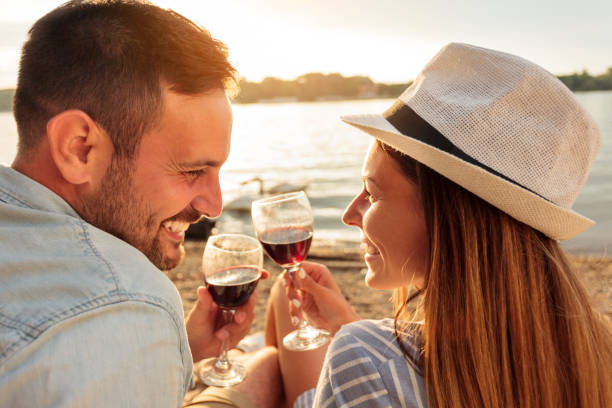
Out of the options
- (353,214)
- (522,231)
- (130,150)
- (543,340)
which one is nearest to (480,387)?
(543,340)

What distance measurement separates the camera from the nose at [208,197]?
2.14 meters

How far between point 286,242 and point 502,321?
54.5 inches

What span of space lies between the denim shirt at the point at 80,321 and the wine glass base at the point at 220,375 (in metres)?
1.27

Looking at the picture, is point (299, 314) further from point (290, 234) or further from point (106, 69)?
point (106, 69)

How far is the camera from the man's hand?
2.72 metres

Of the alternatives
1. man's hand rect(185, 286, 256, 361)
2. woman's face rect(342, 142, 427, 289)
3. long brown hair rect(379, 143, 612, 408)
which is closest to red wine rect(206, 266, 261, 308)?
man's hand rect(185, 286, 256, 361)

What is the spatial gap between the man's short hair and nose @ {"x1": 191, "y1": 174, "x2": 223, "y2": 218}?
1.13 feet

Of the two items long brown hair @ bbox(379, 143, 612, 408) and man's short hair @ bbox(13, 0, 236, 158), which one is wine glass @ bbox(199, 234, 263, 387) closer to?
man's short hair @ bbox(13, 0, 236, 158)

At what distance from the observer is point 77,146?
1778 millimetres

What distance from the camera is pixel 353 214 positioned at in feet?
7.82

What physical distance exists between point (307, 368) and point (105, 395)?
184cm

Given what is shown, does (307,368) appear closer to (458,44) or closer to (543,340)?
(543,340)

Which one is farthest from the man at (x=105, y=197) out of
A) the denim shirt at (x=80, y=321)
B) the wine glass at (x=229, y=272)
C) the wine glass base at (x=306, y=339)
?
the wine glass base at (x=306, y=339)

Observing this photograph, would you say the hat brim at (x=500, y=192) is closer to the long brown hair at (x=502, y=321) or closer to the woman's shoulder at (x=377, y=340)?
the long brown hair at (x=502, y=321)
